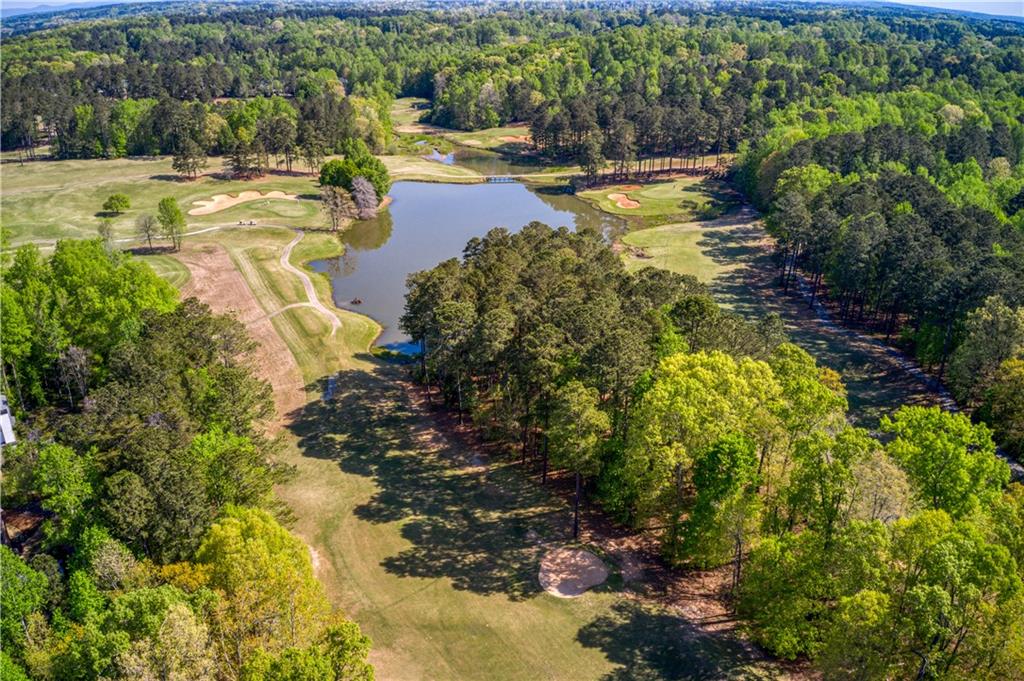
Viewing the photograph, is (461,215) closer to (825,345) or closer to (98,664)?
(825,345)

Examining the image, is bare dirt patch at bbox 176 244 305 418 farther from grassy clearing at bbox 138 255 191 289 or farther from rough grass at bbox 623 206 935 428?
rough grass at bbox 623 206 935 428

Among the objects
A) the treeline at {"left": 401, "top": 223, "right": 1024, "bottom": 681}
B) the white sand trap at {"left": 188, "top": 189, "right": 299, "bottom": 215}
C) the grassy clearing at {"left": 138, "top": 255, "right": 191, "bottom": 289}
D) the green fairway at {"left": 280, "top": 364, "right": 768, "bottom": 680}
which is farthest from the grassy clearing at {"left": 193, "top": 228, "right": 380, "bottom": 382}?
the treeline at {"left": 401, "top": 223, "right": 1024, "bottom": 681}

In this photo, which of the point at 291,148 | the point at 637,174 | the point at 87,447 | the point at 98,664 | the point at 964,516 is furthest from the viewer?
the point at 637,174

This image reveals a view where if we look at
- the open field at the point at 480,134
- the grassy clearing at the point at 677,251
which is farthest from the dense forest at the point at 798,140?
the grassy clearing at the point at 677,251

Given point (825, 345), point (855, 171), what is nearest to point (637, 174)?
point (855, 171)

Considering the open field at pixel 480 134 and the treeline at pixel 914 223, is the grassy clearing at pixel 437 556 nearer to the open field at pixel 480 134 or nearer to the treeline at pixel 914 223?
the treeline at pixel 914 223
